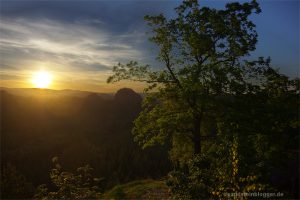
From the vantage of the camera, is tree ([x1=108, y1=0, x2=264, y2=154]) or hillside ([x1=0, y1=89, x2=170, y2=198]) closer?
tree ([x1=108, y1=0, x2=264, y2=154])

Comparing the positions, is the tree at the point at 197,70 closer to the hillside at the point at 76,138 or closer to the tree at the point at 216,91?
the tree at the point at 216,91

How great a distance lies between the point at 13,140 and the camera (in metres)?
122

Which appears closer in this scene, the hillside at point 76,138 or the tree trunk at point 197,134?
the tree trunk at point 197,134

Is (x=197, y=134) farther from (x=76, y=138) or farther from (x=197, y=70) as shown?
(x=76, y=138)

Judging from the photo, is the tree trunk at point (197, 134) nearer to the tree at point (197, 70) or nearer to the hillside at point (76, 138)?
the tree at point (197, 70)

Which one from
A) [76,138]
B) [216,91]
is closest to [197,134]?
[216,91]

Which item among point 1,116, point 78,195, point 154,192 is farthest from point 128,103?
point 78,195

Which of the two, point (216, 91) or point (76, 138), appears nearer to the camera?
point (216, 91)

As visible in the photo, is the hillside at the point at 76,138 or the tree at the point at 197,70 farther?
the hillside at the point at 76,138

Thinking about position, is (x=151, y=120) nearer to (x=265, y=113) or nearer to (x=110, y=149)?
(x=265, y=113)

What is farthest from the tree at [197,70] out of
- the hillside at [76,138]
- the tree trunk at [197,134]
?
the hillside at [76,138]

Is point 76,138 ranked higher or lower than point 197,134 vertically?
lower

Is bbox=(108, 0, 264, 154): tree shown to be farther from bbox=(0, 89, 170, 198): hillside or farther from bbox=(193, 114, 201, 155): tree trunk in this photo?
bbox=(0, 89, 170, 198): hillside

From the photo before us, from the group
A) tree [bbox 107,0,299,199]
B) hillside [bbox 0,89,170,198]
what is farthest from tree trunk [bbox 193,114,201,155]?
hillside [bbox 0,89,170,198]
